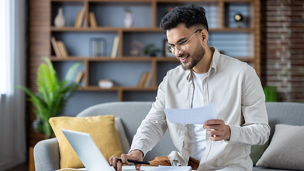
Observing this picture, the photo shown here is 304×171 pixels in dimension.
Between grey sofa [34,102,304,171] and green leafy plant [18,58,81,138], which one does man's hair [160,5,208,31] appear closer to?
grey sofa [34,102,304,171]

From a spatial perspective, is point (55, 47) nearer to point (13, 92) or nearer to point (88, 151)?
point (13, 92)

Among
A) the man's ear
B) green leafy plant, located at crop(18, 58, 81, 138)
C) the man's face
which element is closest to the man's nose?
the man's face

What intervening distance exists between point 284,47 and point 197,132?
3785mm

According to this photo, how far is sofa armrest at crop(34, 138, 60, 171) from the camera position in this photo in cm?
244

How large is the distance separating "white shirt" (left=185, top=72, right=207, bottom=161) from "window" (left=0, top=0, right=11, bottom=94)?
122 inches

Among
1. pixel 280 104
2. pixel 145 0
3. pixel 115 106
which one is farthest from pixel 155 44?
pixel 280 104

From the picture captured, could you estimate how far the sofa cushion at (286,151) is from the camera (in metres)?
2.56

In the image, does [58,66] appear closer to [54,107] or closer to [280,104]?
[54,107]

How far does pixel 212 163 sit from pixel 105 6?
12.6 ft

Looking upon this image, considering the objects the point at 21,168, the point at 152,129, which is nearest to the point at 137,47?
the point at 21,168

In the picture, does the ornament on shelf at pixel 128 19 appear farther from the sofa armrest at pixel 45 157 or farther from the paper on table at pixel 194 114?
the paper on table at pixel 194 114

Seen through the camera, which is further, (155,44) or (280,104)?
(155,44)

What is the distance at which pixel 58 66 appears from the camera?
5320mm

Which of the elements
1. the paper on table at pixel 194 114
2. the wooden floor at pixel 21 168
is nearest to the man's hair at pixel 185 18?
the paper on table at pixel 194 114
